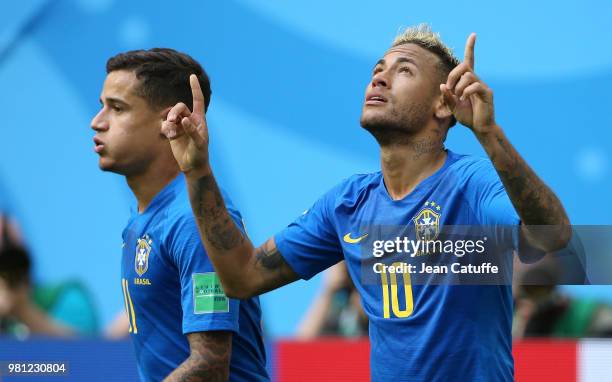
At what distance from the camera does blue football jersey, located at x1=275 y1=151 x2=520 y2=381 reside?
300 centimetres

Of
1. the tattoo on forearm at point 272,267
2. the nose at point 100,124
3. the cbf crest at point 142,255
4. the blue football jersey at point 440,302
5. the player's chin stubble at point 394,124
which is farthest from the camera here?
the nose at point 100,124

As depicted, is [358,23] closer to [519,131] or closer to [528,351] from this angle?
[519,131]

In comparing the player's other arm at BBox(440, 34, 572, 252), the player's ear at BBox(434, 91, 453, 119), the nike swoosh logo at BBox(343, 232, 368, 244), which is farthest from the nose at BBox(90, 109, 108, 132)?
the player's other arm at BBox(440, 34, 572, 252)

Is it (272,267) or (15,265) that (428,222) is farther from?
(15,265)

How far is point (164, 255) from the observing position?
342 centimetres

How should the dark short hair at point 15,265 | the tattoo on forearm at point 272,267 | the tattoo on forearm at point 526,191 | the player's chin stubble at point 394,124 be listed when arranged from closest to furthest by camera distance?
the tattoo on forearm at point 526,191 → the player's chin stubble at point 394,124 → the tattoo on forearm at point 272,267 → the dark short hair at point 15,265

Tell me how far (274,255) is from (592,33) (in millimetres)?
3311

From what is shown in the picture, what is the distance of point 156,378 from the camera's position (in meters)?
3.44

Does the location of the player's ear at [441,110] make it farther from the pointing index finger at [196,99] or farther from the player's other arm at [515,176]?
the pointing index finger at [196,99]

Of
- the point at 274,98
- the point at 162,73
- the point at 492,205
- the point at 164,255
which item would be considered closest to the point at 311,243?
the point at 164,255

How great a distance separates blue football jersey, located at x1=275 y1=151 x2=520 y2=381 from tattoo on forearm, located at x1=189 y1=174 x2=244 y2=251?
406mm

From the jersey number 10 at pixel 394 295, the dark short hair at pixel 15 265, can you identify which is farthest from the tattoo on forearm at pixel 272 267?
the dark short hair at pixel 15 265

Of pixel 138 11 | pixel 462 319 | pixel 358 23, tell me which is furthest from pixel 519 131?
pixel 462 319

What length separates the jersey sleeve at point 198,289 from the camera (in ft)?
10.6
